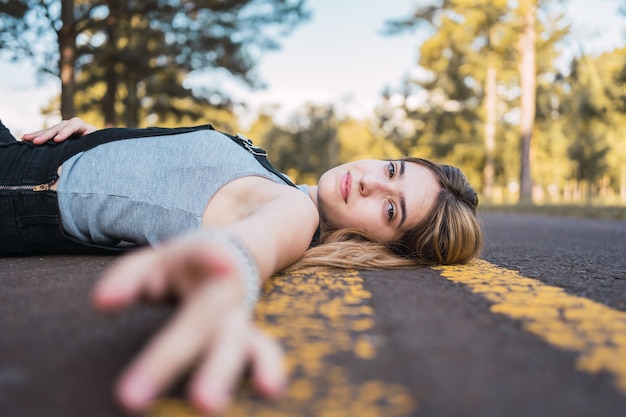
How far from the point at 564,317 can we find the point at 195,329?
1063mm

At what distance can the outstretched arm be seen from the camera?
802 mm

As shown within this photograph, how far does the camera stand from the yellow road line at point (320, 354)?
0.83m

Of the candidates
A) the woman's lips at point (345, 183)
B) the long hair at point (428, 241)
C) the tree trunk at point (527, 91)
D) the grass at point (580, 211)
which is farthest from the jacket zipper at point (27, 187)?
the tree trunk at point (527, 91)

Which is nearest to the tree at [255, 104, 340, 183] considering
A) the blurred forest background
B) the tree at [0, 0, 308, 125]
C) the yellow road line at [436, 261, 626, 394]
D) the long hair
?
the blurred forest background

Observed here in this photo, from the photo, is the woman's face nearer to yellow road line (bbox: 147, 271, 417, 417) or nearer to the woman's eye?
the woman's eye

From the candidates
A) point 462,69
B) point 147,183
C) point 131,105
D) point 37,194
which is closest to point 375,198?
point 147,183

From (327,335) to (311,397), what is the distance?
34 centimetres

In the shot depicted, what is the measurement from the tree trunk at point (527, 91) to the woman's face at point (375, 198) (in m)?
13.6

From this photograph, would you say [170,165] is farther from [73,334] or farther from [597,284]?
[597,284]

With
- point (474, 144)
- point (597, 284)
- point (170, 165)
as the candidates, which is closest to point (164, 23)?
point (170, 165)

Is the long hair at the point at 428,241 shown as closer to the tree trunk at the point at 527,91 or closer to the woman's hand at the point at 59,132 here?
the woman's hand at the point at 59,132

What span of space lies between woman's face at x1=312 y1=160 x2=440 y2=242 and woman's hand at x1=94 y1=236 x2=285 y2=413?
1552 mm

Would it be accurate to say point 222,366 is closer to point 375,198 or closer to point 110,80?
point 375,198

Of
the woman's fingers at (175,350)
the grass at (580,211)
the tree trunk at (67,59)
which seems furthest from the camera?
the tree trunk at (67,59)
